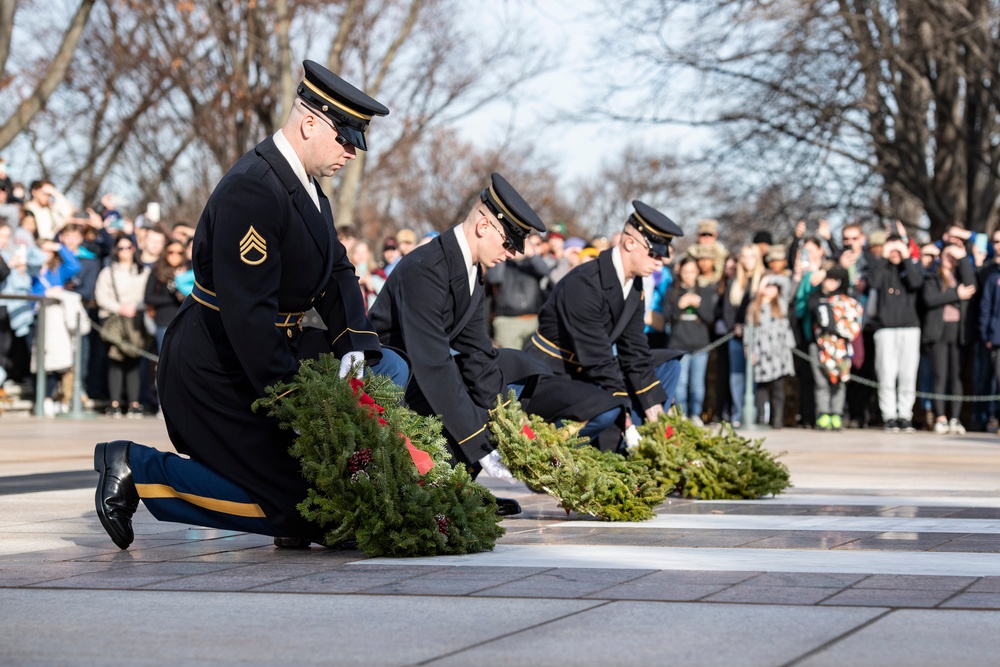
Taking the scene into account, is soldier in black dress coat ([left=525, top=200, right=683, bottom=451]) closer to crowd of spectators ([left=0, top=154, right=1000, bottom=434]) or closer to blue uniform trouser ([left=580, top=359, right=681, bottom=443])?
blue uniform trouser ([left=580, top=359, right=681, bottom=443])

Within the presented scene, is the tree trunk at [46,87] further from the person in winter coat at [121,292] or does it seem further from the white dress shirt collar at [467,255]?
the white dress shirt collar at [467,255]

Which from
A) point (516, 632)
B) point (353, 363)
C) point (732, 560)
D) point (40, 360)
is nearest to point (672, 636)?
point (516, 632)

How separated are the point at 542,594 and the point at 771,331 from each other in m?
11.7

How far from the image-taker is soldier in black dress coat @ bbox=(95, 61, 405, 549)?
5.57m

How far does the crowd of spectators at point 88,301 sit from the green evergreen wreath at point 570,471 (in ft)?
31.3

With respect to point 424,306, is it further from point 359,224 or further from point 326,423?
point 359,224

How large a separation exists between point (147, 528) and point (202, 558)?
4.06ft

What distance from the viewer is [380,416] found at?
573cm

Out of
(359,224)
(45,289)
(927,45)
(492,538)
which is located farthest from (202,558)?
(359,224)

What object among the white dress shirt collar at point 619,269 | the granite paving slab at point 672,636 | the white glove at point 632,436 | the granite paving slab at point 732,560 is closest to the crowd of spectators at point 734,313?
the white dress shirt collar at point 619,269

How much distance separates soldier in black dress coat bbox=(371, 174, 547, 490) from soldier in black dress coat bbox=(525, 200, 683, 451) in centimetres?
117

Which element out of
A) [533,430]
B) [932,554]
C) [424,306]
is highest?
[424,306]

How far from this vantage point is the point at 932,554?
569 centimetres

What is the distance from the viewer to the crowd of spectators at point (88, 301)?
16.5 meters
